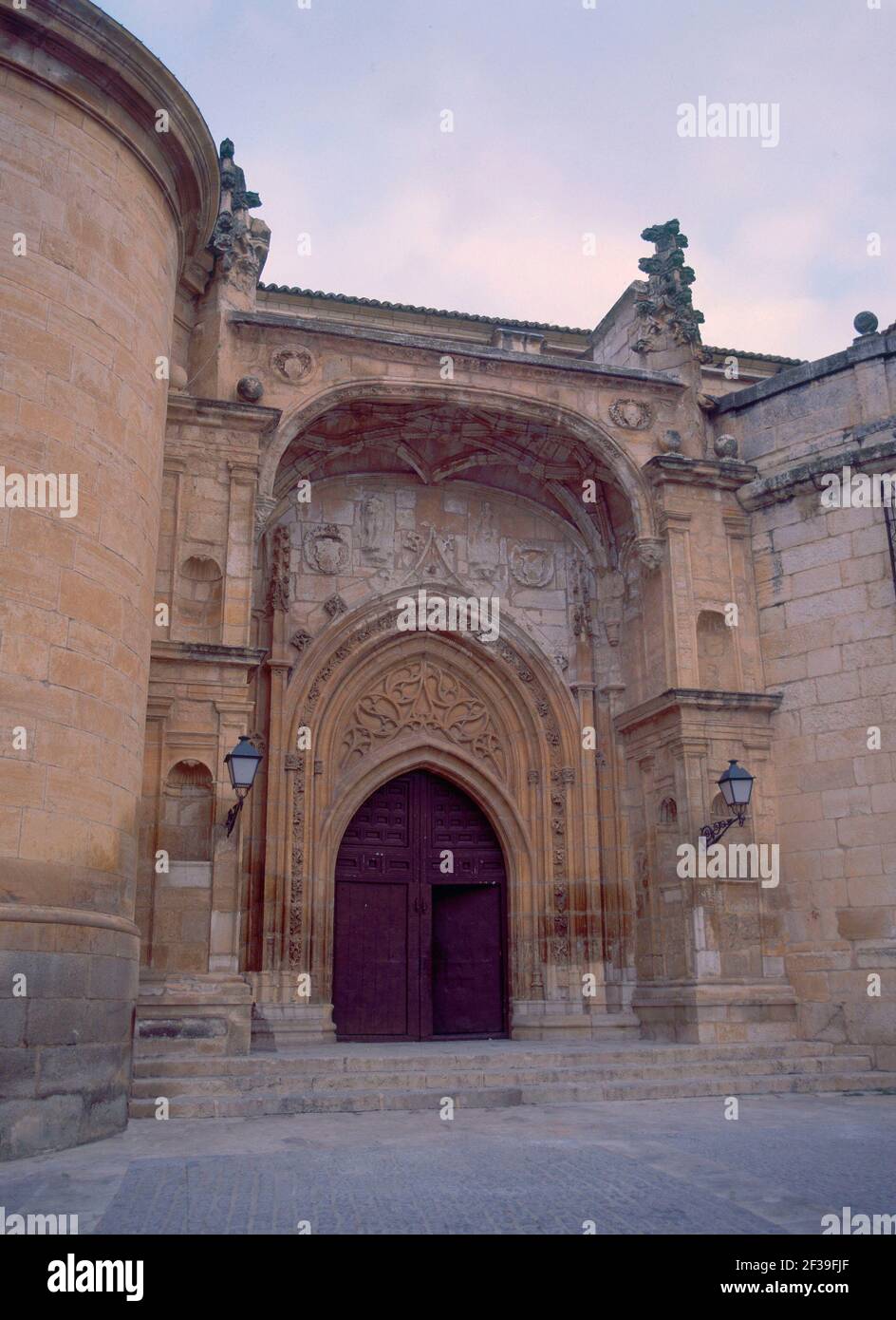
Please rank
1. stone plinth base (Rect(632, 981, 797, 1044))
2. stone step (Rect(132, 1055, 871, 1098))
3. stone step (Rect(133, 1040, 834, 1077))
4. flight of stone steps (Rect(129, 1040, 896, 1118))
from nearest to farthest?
flight of stone steps (Rect(129, 1040, 896, 1118))
stone step (Rect(132, 1055, 871, 1098))
stone step (Rect(133, 1040, 834, 1077))
stone plinth base (Rect(632, 981, 797, 1044))

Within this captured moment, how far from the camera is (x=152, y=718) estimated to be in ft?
33.0

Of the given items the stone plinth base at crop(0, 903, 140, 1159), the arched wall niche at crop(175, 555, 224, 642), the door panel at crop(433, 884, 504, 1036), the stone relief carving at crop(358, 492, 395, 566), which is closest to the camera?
the stone plinth base at crop(0, 903, 140, 1159)

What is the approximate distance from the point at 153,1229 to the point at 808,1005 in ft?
27.1

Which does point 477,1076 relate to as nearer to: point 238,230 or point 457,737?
point 457,737

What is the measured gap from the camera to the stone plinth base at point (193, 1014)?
30.0 feet

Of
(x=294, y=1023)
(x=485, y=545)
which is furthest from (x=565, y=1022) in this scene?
(x=485, y=545)

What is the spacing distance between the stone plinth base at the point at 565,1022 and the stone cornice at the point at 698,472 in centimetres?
583

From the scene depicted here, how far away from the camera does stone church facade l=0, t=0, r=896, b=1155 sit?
7820 millimetres

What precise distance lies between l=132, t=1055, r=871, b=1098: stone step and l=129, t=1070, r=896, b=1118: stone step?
14 centimetres

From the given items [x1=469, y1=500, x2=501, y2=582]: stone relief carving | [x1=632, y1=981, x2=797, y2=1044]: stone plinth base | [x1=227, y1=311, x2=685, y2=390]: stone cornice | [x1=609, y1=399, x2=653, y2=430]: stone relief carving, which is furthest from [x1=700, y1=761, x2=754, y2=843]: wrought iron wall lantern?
[x1=227, y1=311, x2=685, y2=390]: stone cornice

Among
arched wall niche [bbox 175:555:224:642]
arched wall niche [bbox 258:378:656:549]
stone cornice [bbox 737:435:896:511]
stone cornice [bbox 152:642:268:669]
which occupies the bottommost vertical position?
stone cornice [bbox 152:642:268:669]

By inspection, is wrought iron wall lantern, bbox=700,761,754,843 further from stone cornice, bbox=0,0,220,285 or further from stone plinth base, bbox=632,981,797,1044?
stone cornice, bbox=0,0,220,285

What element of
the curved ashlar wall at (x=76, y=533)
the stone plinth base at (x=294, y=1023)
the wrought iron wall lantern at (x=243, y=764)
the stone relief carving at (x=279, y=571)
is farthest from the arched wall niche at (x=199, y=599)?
the stone plinth base at (x=294, y=1023)

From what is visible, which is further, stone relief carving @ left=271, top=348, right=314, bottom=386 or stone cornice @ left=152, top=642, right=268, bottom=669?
stone relief carving @ left=271, top=348, right=314, bottom=386
